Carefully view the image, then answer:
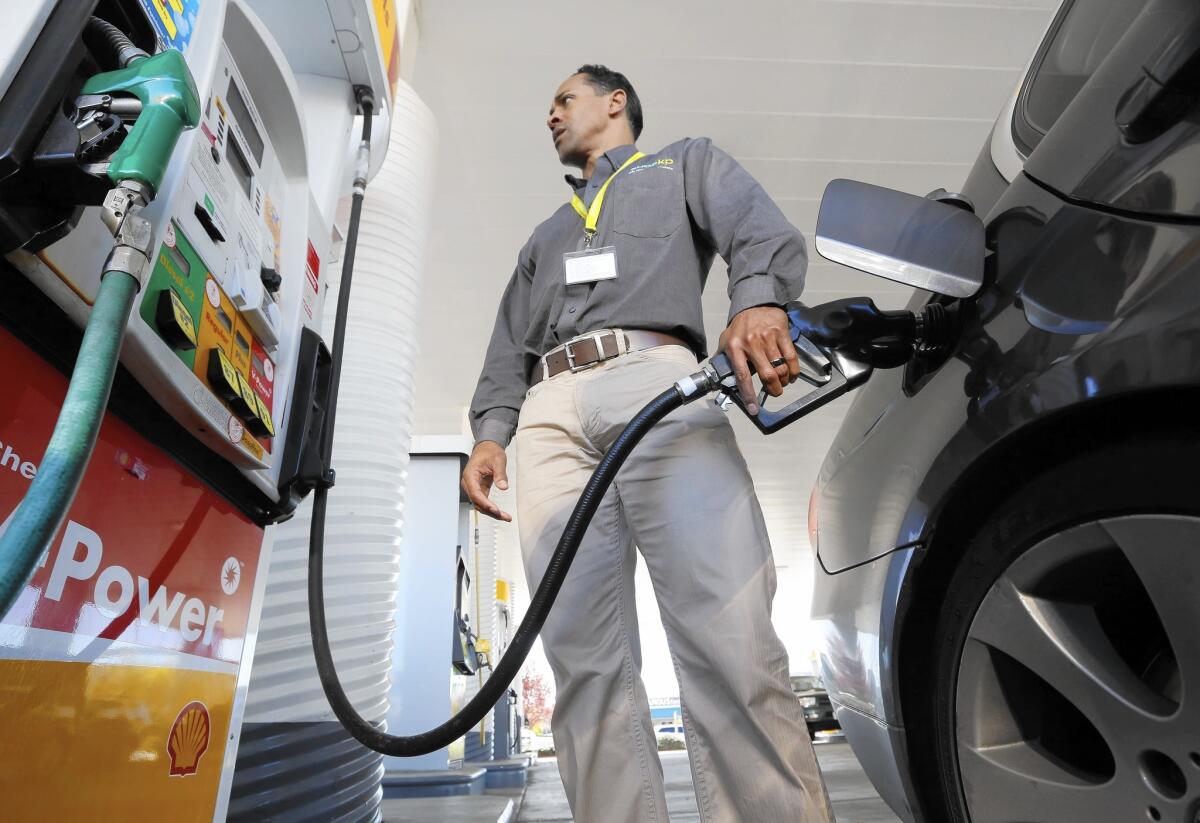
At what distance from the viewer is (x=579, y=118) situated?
6.49 ft

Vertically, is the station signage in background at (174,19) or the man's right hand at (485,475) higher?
the station signage in background at (174,19)

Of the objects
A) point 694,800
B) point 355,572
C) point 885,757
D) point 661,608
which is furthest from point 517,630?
point 694,800

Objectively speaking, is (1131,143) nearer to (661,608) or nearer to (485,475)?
(661,608)

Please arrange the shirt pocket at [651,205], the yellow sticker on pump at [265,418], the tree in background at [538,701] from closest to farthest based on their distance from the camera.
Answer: the yellow sticker on pump at [265,418]
the shirt pocket at [651,205]
the tree in background at [538,701]

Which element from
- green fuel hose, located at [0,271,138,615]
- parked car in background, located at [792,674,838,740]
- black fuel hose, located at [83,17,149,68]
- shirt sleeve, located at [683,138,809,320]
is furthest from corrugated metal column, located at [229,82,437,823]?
parked car in background, located at [792,674,838,740]

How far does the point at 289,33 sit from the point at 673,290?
93 cm

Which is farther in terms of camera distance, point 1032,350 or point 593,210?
point 593,210

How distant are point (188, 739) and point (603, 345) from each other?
95 centimetres

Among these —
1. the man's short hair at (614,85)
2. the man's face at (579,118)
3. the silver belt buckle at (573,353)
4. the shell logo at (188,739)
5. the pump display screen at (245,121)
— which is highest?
the man's short hair at (614,85)

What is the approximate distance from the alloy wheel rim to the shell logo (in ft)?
2.99

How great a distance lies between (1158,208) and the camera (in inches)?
29.1

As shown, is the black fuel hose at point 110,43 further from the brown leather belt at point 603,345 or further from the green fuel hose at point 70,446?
the brown leather belt at point 603,345

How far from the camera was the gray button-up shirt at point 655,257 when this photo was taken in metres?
1.48

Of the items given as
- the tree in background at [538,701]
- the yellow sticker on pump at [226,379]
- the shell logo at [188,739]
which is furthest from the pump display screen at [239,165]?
the tree in background at [538,701]
